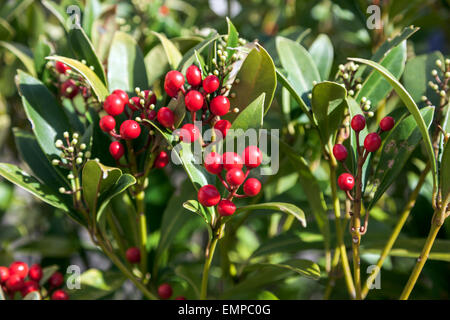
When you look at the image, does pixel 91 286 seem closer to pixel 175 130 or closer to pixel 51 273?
pixel 51 273

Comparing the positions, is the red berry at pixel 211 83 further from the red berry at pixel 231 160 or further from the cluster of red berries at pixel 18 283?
the cluster of red berries at pixel 18 283

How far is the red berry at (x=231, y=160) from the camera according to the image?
628 mm

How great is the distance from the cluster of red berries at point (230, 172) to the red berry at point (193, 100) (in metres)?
0.08

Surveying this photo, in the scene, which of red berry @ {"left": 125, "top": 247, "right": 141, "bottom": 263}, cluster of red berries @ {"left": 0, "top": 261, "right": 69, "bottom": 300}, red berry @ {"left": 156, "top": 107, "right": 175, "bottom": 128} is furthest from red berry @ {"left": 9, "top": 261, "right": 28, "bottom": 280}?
red berry @ {"left": 156, "top": 107, "right": 175, "bottom": 128}

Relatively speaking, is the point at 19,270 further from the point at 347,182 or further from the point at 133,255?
the point at 347,182

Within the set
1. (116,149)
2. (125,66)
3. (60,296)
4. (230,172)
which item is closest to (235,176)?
(230,172)

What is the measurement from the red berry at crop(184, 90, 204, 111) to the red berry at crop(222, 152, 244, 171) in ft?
0.31

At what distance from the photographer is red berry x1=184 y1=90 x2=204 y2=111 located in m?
0.68

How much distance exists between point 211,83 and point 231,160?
13 centimetres

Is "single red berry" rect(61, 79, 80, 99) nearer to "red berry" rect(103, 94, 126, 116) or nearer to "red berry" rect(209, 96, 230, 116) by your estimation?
"red berry" rect(103, 94, 126, 116)

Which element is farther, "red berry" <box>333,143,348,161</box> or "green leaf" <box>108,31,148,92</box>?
"green leaf" <box>108,31,148,92</box>

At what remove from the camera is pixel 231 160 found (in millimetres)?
627

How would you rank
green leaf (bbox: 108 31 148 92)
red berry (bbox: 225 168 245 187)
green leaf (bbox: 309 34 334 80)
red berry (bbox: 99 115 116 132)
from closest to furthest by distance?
red berry (bbox: 225 168 245 187) → red berry (bbox: 99 115 116 132) → green leaf (bbox: 108 31 148 92) → green leaf (bbox: 309 34 334 80)

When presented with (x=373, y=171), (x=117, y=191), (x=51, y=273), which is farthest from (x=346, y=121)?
(x=51, y=273)
